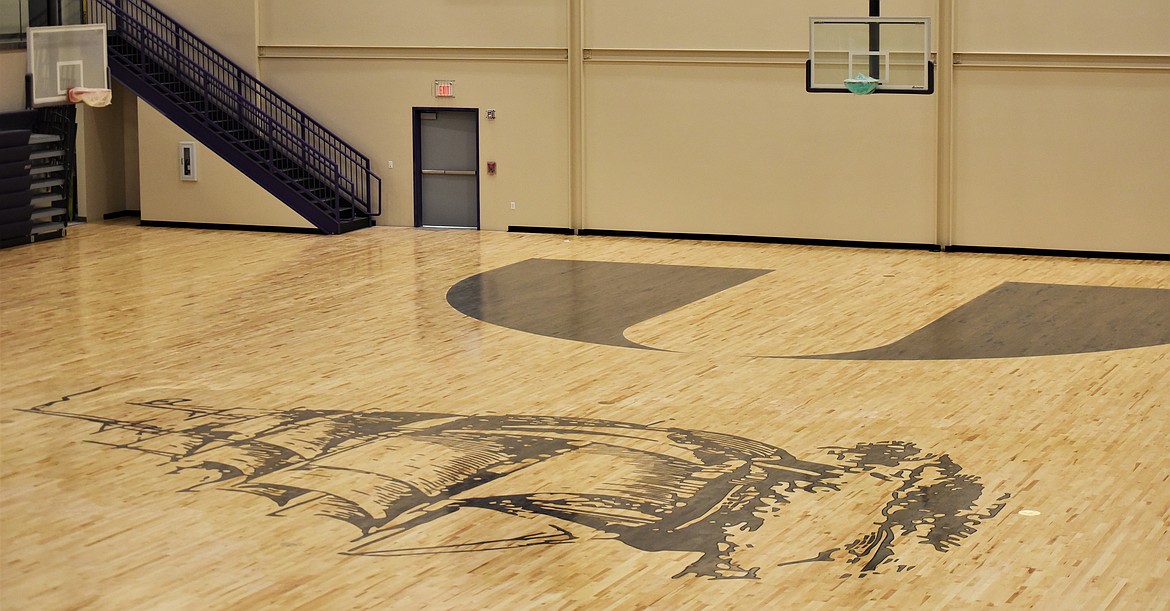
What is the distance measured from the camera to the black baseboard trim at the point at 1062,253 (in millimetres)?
20141

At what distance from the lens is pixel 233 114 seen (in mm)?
24031

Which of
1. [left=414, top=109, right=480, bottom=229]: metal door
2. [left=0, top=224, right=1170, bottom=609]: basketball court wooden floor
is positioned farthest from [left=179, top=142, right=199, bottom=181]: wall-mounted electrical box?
[left=0, top=224, right=1170, bottom=609]: basketball court wooden floor

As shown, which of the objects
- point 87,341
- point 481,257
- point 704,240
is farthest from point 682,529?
point 704,240

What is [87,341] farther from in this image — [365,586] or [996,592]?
[996,592]

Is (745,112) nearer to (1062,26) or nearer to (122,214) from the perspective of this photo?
(1062,26)

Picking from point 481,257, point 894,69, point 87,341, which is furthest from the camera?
point 481,257

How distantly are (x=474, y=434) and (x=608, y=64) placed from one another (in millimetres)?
12192

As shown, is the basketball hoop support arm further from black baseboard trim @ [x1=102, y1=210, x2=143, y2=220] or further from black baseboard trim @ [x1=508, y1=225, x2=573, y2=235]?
black baseboard trim @ [x1=102, y1=210, x2=143, y2=220]

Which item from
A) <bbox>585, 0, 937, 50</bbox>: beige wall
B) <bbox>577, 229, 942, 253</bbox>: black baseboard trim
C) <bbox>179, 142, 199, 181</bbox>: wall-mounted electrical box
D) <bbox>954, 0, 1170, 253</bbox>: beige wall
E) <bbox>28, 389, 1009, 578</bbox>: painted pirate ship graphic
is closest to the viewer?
<bbox>28, 389, 1009, 578</bbox>: painted pirate ship graphic

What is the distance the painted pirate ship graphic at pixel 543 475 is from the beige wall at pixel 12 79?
1132cm

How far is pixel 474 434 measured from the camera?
11.2 metres

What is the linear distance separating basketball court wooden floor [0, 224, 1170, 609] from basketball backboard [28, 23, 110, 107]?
2603 millimetres

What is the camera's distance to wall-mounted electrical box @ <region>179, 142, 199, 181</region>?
23.5m

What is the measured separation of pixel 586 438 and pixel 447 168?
1318 centimetres
